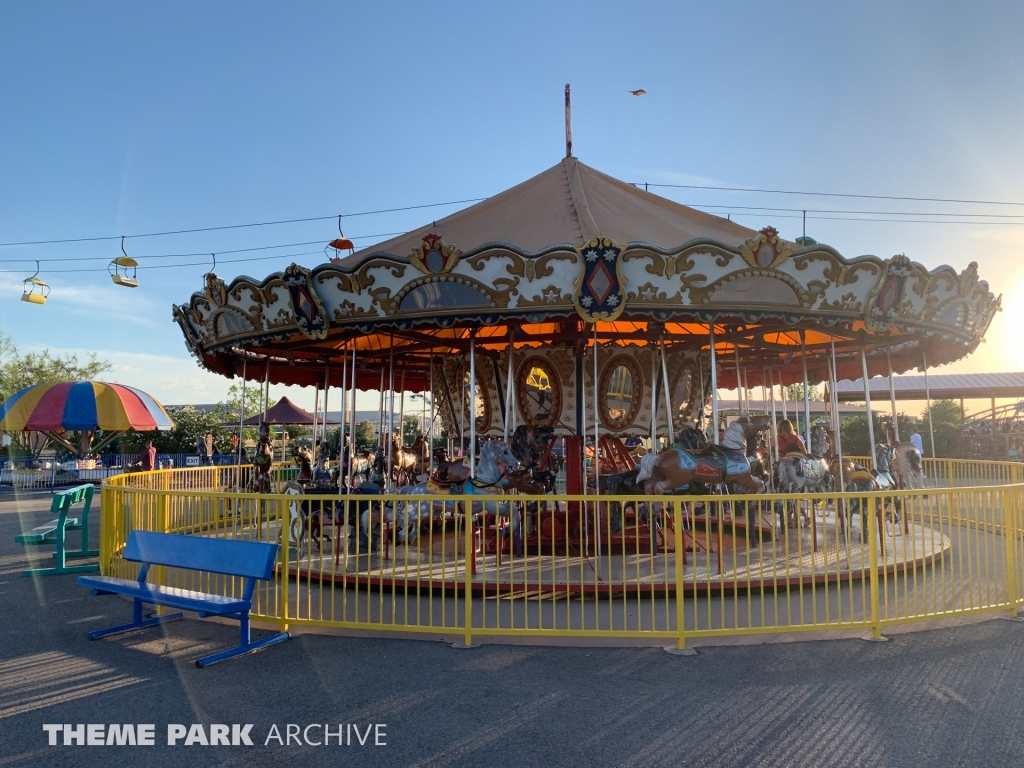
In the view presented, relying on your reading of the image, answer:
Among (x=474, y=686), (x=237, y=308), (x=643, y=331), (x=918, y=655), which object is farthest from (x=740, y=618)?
(x=237, y=308)

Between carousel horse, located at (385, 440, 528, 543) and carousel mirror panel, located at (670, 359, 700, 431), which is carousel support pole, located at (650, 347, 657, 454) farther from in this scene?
carousel horse, located at (385, 440, 528, 543)

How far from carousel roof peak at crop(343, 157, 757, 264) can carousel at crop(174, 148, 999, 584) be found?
0.04 m

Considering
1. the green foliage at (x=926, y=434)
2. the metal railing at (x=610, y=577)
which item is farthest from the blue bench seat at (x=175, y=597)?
the green foliage at (x=926, y=434)

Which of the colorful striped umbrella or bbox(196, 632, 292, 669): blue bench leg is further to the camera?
the colorful striped umbrella

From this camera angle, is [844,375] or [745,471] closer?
[745,471]

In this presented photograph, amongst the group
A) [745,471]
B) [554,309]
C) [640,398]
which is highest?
[554,309]

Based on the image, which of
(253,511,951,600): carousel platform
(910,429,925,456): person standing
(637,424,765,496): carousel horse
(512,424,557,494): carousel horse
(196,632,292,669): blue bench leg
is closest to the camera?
(196,632,292,669): blue bench leg

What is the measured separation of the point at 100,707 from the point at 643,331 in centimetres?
785

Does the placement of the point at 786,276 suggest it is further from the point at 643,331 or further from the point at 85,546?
the point at 85,546

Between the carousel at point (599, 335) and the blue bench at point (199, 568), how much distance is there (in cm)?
67

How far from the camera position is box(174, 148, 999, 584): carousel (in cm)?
680

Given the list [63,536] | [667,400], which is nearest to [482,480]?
[667,400]

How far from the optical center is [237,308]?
27.4 ft

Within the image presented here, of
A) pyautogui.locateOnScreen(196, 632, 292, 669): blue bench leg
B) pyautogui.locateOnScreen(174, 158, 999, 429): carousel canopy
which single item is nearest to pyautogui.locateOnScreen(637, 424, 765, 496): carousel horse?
pyautogui.locateOnScreen(174, 158, 999, 429): carousel canopy
